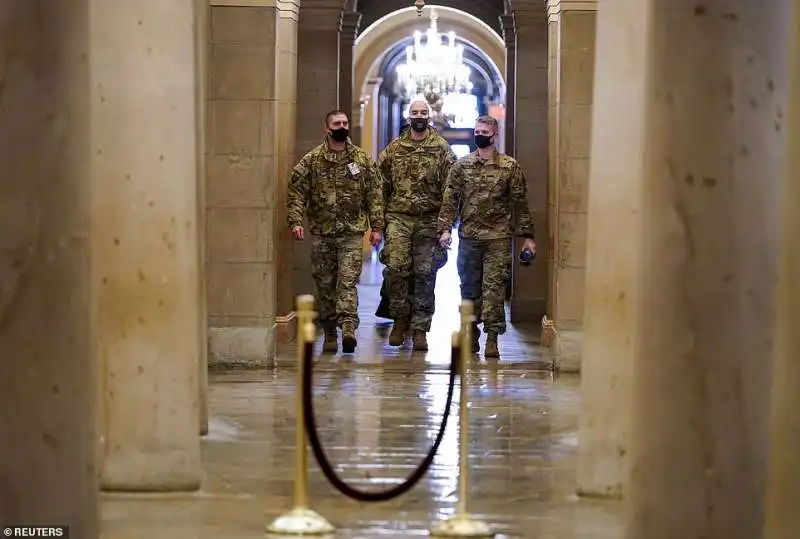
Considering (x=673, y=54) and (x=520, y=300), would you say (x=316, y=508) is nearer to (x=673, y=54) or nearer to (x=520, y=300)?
(x=673, y=54)

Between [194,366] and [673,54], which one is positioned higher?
[673,54]

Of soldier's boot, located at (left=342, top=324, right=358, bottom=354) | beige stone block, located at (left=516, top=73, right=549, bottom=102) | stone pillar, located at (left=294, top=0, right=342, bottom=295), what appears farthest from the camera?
beige stone block, located at (left=516, top=73, right=549, bottom=102)

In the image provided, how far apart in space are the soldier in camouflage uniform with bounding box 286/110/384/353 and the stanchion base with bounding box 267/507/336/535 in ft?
20.5

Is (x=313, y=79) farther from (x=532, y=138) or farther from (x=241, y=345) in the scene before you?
(x=241, y=345)

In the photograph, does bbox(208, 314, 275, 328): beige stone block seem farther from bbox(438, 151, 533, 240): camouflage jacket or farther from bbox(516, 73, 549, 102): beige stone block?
bbox(516, 73, 549, 102): beige stone block

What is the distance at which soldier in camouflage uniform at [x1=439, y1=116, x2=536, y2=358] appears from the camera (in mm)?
12758

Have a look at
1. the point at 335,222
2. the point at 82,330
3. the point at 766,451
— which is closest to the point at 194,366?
the point at 82,330

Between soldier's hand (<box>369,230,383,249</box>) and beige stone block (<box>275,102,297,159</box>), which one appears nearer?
soldier's hand (<box>369,230,383,249</box>)

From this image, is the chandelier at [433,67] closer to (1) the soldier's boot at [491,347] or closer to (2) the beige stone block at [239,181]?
(1) the soldier's boot at [491,347]

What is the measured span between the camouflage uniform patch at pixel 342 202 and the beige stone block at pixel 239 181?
738mm

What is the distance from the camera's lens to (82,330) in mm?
5066

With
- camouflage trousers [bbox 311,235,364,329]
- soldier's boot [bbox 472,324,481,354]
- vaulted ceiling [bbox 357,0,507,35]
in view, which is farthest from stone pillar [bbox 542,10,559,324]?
vaulted ceiling [bbox 357,0,507,35]

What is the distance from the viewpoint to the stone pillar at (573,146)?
1206 cm

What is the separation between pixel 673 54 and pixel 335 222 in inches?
312
